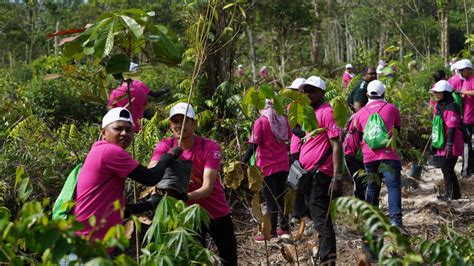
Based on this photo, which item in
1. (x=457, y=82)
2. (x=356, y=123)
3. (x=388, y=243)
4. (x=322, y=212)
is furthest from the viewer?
(x=457, y=82)

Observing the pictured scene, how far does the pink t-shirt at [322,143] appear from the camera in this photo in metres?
5.27

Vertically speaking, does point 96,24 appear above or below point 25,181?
above

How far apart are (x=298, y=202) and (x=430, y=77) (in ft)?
29.7

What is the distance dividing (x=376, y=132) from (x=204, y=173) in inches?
87.8

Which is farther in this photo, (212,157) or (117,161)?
(212,157)

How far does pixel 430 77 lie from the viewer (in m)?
15.1

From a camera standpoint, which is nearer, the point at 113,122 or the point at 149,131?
the point at 113,122

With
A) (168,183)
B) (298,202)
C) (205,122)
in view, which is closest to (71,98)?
(205,122)

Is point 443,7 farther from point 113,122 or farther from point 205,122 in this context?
point 113,122

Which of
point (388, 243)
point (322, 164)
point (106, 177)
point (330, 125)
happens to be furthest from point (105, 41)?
point (322, 164)

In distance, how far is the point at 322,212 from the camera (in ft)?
17.9

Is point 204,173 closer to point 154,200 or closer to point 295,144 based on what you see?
point 154,200

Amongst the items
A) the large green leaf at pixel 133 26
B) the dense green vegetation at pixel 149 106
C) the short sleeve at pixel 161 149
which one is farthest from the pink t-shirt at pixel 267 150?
the large green leaf at pixel 133 26

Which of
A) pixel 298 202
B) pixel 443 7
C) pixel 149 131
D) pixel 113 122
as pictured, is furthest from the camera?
pixel 443 7
